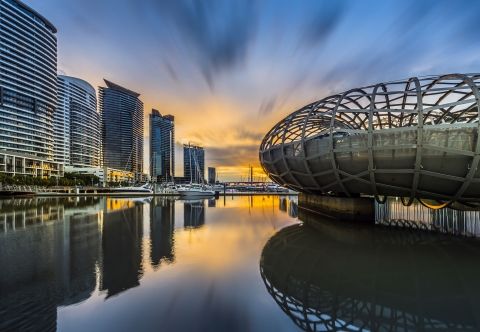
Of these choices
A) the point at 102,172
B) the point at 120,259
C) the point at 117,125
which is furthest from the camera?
the point at 117,125

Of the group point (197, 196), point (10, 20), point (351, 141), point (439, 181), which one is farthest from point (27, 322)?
point (10, 20)

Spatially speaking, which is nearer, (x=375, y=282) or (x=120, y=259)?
(x=375, y=282)

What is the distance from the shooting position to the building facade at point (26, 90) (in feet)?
313

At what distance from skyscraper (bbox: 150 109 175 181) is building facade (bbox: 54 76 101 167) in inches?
1227

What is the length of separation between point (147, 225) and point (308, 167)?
13.4m

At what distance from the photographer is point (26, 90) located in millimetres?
101750

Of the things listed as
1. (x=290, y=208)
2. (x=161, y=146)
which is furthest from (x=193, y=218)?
(x=161, y=146)

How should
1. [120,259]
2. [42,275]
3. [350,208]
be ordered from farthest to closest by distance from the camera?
[350,208] < [120,259] < [42,275]

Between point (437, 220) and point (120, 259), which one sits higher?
point (120, 259)

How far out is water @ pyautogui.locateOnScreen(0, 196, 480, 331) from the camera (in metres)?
6.24

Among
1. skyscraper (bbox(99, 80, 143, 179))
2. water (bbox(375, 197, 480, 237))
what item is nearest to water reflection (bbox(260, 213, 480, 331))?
water (bbox(375, 197, 480, 237))

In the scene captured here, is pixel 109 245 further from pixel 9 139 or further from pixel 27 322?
pixel 9 139

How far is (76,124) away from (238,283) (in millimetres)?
160542

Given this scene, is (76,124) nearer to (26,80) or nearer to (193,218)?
(26,80)
